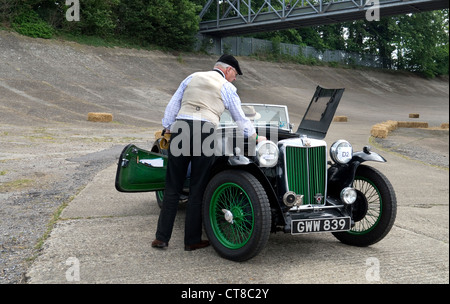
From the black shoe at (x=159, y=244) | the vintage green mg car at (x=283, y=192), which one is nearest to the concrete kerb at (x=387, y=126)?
the vintage green mg car at (x=283, y=192)

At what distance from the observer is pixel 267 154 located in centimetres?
434

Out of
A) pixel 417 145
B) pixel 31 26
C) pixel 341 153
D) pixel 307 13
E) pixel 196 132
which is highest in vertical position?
pixel 307 13

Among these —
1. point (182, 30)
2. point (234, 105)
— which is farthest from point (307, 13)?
point (234, 105)

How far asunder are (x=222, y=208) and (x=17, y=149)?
29.5 ft

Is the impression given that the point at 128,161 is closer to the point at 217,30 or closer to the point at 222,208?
the point at 222,208

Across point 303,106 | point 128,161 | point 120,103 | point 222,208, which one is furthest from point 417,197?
point 303,106

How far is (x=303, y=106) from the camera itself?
3238 cm

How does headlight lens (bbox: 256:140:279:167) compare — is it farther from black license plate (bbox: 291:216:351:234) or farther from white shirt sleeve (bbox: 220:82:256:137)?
black license plate (bbox: 291:216:351:234)

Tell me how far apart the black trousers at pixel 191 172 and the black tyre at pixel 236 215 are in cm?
11

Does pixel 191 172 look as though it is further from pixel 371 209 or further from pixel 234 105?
pixel 371 209

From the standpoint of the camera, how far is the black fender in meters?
4.73

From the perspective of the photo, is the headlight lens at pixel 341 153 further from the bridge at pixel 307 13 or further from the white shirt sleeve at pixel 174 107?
the bridge at pixel 307 13

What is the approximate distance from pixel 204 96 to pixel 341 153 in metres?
1.53

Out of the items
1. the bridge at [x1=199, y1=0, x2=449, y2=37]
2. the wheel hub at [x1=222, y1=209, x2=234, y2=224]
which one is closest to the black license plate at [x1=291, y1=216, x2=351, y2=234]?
the wheel hub at [x1=222, y1=209, x2=234, y2=224]
